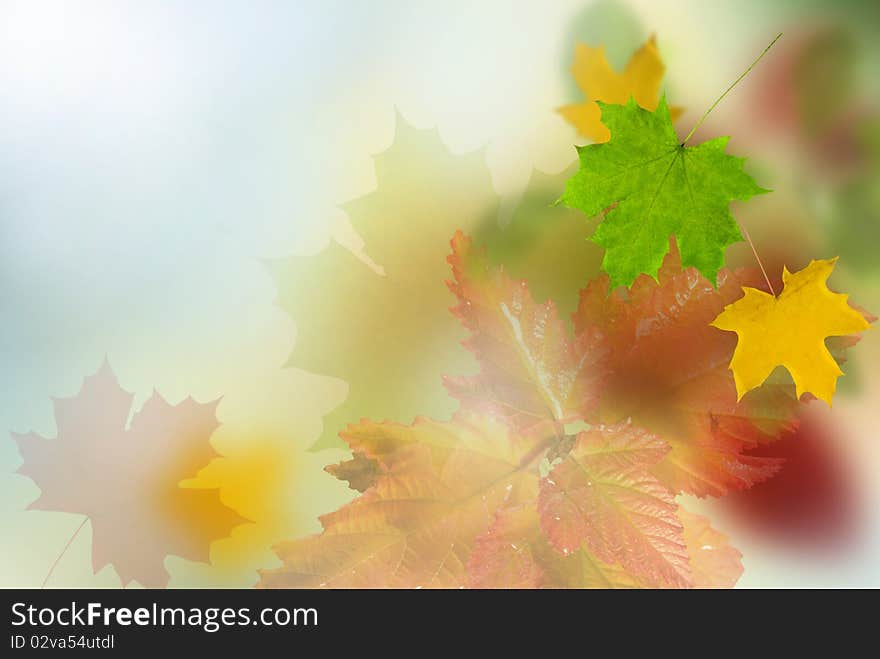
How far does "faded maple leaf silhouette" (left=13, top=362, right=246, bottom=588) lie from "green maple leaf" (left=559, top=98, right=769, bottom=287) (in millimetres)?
366

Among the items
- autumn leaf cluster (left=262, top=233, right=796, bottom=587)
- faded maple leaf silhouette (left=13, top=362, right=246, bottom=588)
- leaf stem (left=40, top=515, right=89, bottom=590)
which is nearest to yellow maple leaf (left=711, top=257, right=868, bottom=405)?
autumn leaf cluster (left=262, top=233, right=796, bottom=587)

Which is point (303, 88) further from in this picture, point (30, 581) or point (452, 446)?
point (30, 581)

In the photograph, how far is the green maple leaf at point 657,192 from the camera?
0.46 meters

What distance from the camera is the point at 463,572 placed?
505 mm

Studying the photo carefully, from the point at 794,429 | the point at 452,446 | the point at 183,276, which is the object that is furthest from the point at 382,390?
the point at 794,429

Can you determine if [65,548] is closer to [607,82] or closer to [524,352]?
[524,352]

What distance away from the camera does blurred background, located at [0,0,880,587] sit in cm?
55

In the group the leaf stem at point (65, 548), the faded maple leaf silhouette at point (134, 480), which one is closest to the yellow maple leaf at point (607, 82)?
the faded maple leaf silhouette at point (134, 480)

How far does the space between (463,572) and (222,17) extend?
1.77ft

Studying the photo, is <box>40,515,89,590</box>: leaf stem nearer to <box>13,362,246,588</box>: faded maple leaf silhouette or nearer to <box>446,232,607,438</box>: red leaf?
<box>13,362,246,588</box>: faded maple leaf silhouette

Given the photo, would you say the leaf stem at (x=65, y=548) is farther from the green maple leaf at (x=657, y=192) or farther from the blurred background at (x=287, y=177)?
the green maple leaf at (x=657, y=192)

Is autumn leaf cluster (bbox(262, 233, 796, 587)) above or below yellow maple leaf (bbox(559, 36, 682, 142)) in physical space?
below

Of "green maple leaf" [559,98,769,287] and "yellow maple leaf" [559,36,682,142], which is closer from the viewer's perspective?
"green maple leaf" [559,98,769,287]

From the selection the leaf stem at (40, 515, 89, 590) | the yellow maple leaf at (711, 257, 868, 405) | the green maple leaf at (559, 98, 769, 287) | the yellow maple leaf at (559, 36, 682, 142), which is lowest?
the leaf stem at (40, 515, 89, 590)
